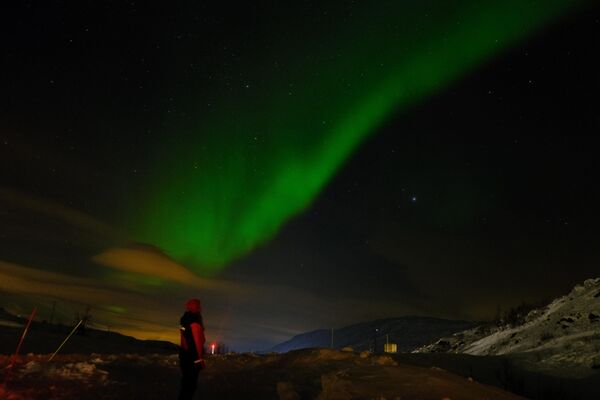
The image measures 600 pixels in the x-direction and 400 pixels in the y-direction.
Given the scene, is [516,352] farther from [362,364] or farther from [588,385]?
[362,364]

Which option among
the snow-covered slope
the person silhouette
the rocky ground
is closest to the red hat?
the person silhouette

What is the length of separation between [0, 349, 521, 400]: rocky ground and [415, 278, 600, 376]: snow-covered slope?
865 centimetres

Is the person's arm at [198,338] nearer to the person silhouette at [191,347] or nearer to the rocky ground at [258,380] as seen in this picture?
the person silhouette at [191,347]

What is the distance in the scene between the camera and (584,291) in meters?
29.7

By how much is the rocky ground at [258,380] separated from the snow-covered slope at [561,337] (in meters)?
8.65

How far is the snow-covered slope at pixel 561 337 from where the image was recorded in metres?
20.2

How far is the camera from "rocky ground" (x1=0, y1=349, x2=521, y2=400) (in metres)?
11.3

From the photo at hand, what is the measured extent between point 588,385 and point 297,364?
9220 mm

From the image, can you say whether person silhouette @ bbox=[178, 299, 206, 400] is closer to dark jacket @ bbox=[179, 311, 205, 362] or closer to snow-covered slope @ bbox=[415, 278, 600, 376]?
dark jacket @ bbox=[179, 311, 205, 362]

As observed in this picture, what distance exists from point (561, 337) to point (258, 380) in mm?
15477

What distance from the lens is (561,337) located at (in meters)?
23.7

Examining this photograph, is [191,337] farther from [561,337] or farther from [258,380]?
[561,337]

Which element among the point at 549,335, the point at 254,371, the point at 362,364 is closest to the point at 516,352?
the point at 549,335

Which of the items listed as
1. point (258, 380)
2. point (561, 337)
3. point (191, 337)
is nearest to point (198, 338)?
point (191, 337)
